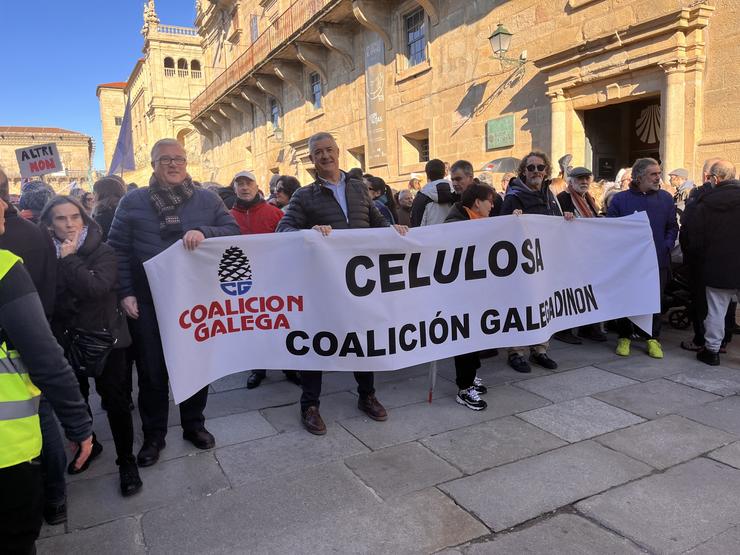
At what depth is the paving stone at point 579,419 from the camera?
3.53m

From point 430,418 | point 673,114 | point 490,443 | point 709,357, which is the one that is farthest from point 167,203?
point 673,114

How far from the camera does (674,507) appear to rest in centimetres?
264

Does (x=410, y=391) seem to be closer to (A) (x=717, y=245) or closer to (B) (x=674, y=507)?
(B) (x=674, y=507)

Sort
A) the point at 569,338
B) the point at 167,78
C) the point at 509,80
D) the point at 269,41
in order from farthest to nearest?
the point at 167,78 → the point at 269,41 → the point at 509,80 → the point at 569,338

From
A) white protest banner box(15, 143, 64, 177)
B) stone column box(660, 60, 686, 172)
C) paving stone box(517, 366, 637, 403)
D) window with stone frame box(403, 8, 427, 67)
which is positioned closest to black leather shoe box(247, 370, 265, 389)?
paving stone box(517, 366, 637, 403)

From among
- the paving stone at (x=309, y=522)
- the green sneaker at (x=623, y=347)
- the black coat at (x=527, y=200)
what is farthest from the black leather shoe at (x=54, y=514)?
the green sneaker at (x=623, y=347)

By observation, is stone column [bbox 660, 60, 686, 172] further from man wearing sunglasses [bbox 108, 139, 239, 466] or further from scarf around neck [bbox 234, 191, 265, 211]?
man wearing sunglasses [bbox 108, 139, 239, 466]

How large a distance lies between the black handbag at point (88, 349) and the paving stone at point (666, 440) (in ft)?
9.84

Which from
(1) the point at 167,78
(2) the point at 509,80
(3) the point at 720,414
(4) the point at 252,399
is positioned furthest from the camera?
(1) the point at 167,78

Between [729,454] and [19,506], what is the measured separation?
3545mm

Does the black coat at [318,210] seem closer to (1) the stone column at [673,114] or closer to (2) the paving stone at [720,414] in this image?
(2) the paving stone at [720,414]

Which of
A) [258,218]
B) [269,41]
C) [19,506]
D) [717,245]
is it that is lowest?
[19,506]

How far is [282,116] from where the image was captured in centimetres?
2262

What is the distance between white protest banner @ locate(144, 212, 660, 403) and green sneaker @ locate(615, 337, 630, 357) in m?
1.26
